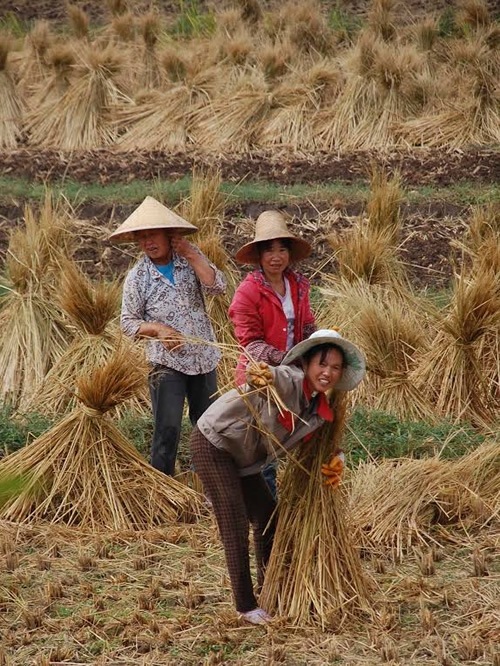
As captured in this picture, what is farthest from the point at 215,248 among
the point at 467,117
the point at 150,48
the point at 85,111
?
the point at 150,48

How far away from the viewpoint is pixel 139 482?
6.76 m

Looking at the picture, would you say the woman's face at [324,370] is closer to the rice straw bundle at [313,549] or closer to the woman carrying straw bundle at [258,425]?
the woman carrying straw bundle at [258,425]

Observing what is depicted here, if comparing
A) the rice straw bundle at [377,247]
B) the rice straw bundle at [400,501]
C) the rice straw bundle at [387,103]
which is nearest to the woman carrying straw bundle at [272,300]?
the rice straw bundle at [400,501]

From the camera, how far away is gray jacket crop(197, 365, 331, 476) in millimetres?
4855

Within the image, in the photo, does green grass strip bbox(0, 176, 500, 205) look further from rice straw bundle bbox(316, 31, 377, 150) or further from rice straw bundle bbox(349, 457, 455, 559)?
rice straw bundle bbox(349, 457, 455, 559)

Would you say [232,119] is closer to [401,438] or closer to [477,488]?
[401,438]

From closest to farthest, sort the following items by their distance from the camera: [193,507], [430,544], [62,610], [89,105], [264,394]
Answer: [264,394] → [62,610] → [430,544] → [193,507] → [89,105]

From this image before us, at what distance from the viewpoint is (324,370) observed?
4.89 metres

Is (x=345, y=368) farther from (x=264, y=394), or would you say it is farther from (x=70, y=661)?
(x=70, y=661)

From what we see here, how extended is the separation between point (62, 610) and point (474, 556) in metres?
1.66

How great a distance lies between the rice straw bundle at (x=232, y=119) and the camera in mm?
14016

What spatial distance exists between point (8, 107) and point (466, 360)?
855cm

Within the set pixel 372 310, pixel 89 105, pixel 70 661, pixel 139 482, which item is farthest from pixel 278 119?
pixel 70 661

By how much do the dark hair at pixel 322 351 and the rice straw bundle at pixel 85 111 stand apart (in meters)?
9.94
